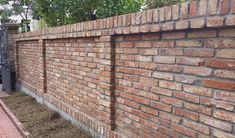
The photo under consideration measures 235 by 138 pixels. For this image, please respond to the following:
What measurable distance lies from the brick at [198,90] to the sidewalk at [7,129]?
148 inches

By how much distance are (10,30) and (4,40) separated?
1.90ft

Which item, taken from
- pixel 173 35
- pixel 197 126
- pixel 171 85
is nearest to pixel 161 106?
pixel 171 85

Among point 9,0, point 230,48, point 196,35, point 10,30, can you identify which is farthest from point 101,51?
point 9,0

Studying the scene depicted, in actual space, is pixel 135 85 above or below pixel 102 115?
above

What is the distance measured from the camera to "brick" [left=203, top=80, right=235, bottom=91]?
2248 mm

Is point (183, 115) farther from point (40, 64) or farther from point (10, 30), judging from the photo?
point (10, 30)

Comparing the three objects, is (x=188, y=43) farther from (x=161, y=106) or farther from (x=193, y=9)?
(x=161, y=106)

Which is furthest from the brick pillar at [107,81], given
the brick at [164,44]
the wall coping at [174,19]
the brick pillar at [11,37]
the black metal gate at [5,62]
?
the brick pillar at [11,37]

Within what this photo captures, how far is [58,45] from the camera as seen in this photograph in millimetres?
→ 5902

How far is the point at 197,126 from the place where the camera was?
103 inches

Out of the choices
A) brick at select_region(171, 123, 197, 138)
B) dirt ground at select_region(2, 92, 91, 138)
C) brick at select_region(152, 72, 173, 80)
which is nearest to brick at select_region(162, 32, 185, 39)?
brick at select_region(152, 72, 173, 80)

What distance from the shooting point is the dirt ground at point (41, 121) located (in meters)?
4.95

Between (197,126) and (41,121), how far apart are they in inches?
151

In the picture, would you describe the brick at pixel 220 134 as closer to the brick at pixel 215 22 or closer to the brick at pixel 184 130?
the brick at pixel 184 130
